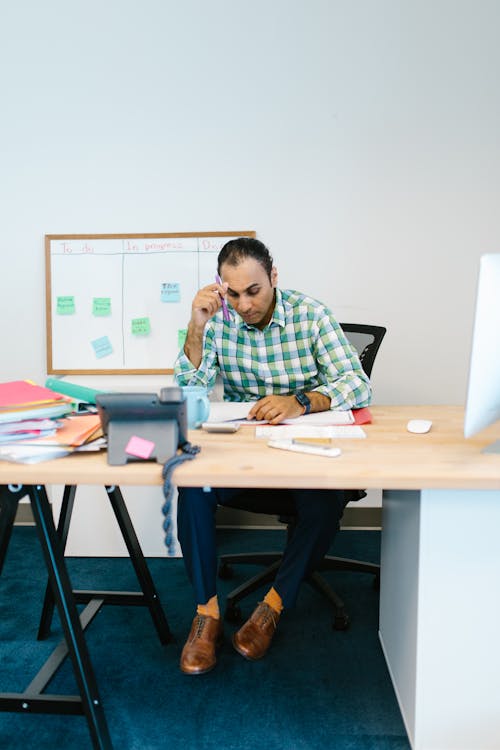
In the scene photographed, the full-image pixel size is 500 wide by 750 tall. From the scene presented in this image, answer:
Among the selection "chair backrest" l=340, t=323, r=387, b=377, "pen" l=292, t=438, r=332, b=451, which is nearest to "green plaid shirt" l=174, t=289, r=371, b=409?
"chair backrest" l=340, t=323, r=387, b=377

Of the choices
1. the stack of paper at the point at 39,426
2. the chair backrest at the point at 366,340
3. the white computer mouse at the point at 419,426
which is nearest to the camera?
the stack of paper at the point at 39,426

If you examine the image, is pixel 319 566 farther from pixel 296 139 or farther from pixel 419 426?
pixel 296 139

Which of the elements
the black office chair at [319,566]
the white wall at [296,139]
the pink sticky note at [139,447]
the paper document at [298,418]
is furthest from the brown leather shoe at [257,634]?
the white wall at [296,139]

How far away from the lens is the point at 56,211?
2.71 metres

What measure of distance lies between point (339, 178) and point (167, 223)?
798 mm

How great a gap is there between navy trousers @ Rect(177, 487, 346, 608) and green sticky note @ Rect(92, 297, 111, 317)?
51.5 inches

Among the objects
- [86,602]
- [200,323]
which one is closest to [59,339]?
[200,323]

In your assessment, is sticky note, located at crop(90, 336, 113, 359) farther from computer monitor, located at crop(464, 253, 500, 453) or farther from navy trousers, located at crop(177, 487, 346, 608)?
computer monitor, located at crop(464, 253, 500, 453)

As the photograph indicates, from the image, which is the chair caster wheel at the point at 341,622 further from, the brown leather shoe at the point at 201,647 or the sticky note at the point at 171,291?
the sticky note at the point at 171,291

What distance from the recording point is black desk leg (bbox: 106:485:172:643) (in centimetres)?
170

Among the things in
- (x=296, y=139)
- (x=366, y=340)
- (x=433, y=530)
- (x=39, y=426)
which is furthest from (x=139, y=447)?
(x=296, y=139)

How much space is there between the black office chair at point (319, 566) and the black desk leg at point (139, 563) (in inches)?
9.1

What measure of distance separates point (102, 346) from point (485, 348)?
198 centimetres

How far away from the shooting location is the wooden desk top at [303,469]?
1.07m
